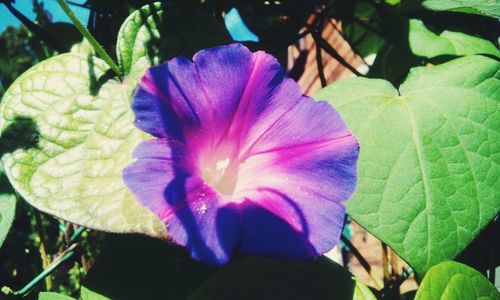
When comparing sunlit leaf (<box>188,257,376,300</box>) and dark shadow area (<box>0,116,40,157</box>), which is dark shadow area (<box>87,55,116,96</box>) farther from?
sunlit leaf (<box>188,257,376,300</box>)

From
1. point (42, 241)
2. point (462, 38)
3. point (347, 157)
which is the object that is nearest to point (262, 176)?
point (347, 157)

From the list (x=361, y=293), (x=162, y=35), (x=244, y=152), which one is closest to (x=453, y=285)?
(x=361, y=293)

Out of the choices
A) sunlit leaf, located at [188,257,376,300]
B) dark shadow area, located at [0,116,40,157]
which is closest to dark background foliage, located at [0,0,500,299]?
sunlit leaf, located at [188,257,376,300]

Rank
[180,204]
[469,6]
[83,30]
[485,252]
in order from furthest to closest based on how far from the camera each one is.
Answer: [485,252] < [469,6] < [83,30] < [180,204]

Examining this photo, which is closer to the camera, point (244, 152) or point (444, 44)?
point (244, 152)

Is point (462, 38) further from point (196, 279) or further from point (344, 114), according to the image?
point (196, 279)

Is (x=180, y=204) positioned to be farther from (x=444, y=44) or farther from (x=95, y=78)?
(x=444, y=44)

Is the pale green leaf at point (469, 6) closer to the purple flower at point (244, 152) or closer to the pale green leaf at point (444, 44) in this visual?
the pale green leaf at point (444, 44)

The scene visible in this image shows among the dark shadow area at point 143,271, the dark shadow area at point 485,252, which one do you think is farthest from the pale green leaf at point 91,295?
the dark shadow area at point 485,252

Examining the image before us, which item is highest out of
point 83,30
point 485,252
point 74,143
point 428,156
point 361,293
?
point 83,30
